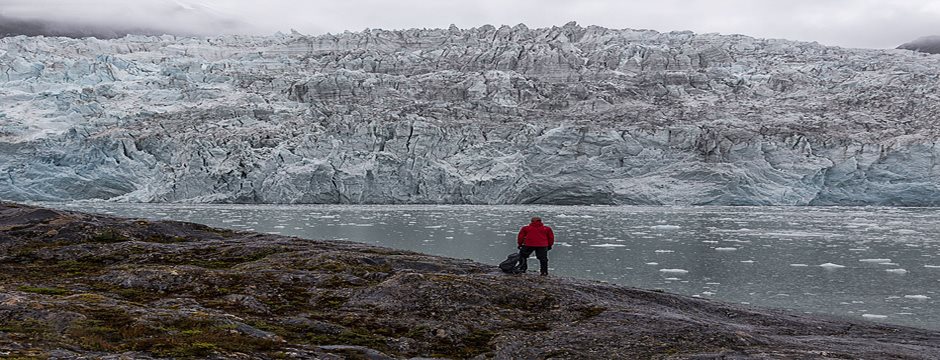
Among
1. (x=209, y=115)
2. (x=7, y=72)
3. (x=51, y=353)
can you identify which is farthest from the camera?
(x=7, y=72)

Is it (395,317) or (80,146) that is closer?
(395,317)

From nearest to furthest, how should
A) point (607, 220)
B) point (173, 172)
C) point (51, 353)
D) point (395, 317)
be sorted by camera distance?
Answer: point (51, 353) → point (395, 317) → point (607, 220) → point (173, 172)

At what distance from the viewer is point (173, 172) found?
1977 inches

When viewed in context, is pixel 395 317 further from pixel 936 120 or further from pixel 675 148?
pixel 936 120

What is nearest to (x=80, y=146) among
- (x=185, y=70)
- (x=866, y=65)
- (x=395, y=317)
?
(x=185, y=70)

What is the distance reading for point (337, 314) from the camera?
24.2 ft

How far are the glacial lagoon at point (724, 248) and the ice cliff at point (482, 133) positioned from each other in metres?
8.26

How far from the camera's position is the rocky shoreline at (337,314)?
5.74 meters

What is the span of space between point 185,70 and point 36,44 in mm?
24338

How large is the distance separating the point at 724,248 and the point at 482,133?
108 feet

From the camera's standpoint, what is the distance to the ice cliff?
4947 centimetres

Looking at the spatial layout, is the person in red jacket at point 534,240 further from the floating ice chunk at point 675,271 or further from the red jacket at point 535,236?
the floating ice chunk at point 675,271

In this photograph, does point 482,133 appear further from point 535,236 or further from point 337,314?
point 337,314

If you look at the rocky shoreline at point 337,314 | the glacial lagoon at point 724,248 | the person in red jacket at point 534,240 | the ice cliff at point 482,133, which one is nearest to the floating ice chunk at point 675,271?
the glacial lagoon at point 724,248
